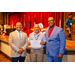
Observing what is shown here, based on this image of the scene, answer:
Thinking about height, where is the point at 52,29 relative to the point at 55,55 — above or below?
above

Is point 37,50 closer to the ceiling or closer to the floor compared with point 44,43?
closer to the floor

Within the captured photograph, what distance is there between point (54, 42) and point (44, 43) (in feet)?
0.62

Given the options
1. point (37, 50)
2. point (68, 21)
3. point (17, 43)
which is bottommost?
point (37, 50)

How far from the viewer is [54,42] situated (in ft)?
5.87

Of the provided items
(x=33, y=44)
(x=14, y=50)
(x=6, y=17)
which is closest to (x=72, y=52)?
(x=33, y=44)

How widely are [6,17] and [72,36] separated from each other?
33.4ft

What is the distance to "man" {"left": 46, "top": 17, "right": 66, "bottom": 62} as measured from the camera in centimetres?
174

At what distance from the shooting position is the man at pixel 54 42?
1.74 meters

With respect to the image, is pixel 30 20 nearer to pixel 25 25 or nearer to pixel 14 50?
pixel 25 25

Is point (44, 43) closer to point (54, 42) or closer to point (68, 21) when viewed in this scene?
point (54, 42)

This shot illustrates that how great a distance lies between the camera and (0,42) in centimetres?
485

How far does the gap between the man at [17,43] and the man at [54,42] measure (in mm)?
463

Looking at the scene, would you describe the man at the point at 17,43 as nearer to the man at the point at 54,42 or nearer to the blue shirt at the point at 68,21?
the man at the point at 54,42

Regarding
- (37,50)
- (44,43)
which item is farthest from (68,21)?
(37,50)
